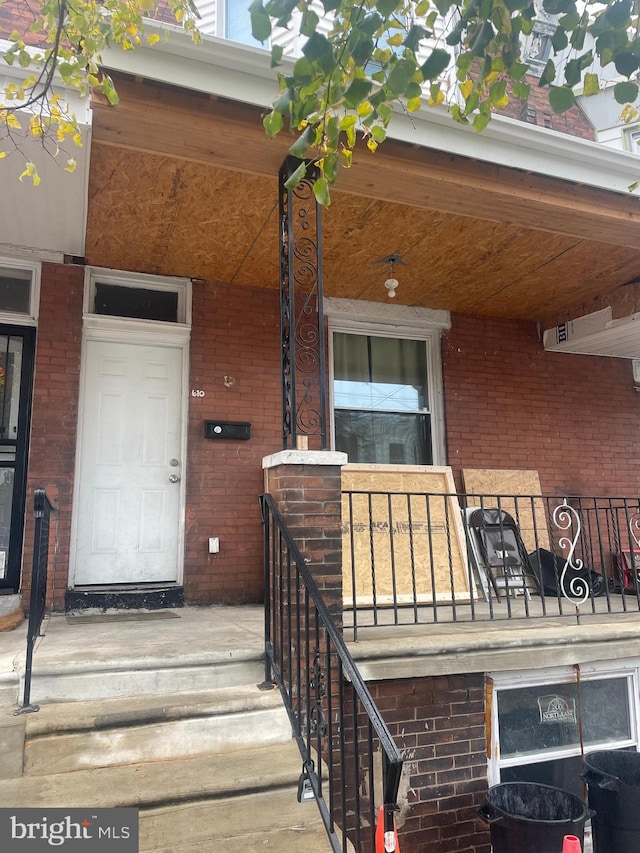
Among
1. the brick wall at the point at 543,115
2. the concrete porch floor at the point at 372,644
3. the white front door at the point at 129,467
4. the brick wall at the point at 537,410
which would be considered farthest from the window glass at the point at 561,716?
the brick wall at the point at 543,115

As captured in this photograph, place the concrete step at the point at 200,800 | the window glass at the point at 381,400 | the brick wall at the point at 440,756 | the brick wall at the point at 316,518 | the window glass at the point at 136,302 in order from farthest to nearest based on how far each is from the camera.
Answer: the window glass at the point at 381,400 < the window glass at the point at 136,302 < the brick wall at the point at 440,756 < the brick wall at the point at 316,518 < the concrete step at the point at 200,800

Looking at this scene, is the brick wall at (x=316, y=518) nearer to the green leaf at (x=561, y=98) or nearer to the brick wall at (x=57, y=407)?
the green leaf at (x=561, y=98)

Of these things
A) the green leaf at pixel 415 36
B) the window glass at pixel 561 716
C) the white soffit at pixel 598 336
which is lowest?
the window glass at pixel 561 716

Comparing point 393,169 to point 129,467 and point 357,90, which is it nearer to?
point 357,90

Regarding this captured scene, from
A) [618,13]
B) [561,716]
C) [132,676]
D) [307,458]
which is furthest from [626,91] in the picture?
[561,716]

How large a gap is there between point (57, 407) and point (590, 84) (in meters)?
4.16

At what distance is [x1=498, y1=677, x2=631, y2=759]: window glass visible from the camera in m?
3.92

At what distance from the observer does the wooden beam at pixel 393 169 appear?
3363 mm

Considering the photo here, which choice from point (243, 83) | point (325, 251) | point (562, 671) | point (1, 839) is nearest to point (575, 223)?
point (325, 251)

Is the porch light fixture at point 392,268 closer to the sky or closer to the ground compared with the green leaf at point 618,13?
closer to the sky

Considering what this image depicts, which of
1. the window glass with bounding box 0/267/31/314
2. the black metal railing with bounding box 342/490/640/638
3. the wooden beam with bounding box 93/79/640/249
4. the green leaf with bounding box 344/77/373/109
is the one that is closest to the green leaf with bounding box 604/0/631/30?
the green leaf with bounding box 344/77/373/109

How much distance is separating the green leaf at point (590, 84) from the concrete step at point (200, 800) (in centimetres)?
299

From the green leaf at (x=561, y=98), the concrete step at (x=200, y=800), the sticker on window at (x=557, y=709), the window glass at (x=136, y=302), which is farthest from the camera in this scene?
Result: the window glass at (x=136, y=302)

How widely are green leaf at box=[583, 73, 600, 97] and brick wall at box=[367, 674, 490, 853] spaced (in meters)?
3.02
